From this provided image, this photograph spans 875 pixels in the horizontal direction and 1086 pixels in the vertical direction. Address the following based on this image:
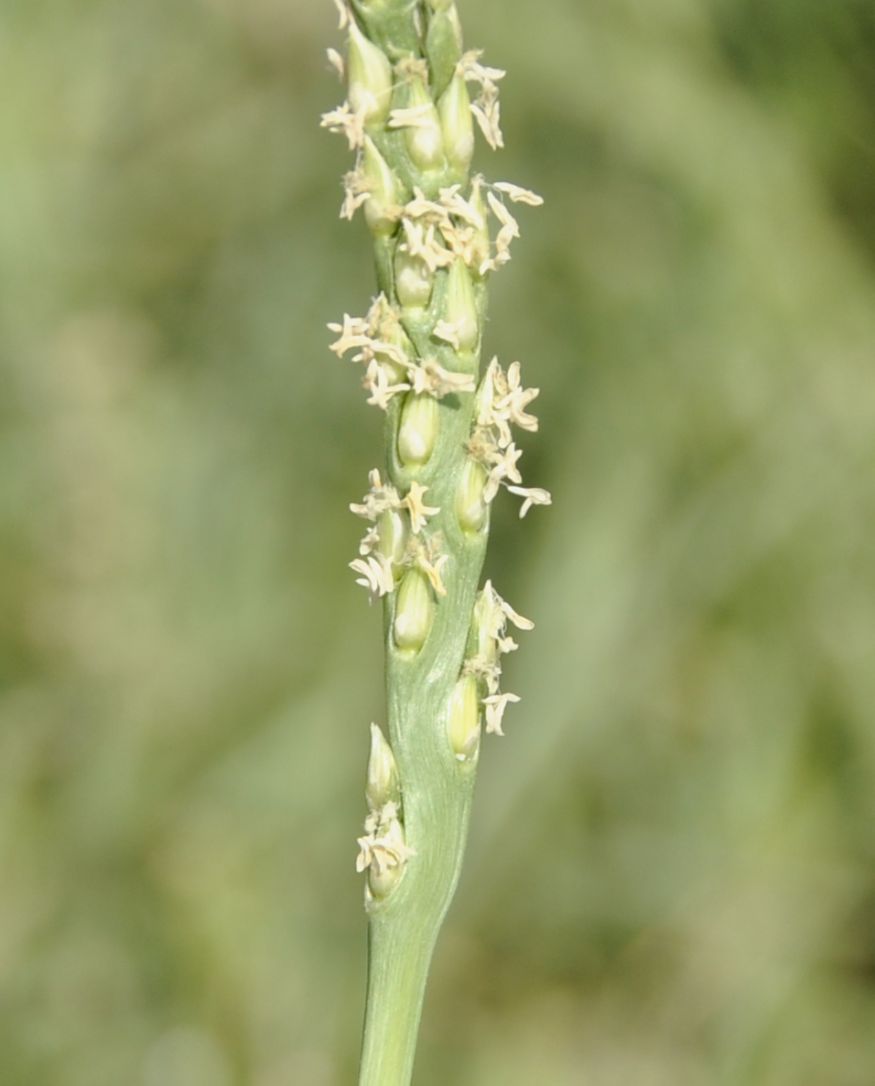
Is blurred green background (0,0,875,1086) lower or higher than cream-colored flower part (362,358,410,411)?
higher

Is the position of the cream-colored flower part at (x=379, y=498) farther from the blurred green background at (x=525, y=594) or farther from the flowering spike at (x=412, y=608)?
the blurred green background at (x=525, y=594)

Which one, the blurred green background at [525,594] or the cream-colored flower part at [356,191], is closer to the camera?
the cream-colored flower part at [356,191]

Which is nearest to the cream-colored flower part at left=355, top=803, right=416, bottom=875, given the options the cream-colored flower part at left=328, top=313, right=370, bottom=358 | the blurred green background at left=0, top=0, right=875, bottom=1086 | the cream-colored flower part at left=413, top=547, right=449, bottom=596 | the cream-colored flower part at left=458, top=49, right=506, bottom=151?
the cream-colored flower part at left=413, top=547, right=449, bottom=596

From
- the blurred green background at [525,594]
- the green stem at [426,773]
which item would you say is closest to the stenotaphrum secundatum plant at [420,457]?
the green stem at [426,773]

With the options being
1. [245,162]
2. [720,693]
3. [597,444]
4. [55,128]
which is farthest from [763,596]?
[55,128]

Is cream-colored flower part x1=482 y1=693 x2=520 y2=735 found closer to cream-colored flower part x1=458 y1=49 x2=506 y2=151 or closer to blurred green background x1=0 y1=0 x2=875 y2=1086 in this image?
cream-colored flower part x1=458 y1=49 x2=506 y2=151

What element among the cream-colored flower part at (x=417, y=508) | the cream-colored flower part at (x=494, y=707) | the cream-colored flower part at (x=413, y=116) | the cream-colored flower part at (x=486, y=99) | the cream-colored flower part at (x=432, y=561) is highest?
the cream-colored flower part at (x=486, y=99)
